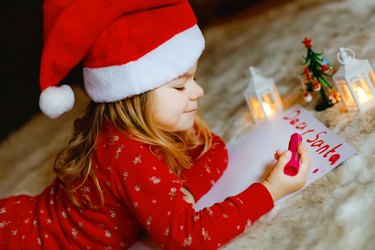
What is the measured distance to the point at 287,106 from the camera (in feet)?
3.99

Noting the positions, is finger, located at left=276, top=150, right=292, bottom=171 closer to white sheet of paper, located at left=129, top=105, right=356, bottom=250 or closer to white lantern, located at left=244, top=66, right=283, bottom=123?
white sheet of paper, located at left=129, top=105, right=356, bottom=250

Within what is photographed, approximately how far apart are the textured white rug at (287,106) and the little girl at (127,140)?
0.05 m

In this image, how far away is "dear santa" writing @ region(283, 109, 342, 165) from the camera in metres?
0.92

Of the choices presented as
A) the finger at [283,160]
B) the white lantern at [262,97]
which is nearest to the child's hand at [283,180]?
the finger at [283,160]

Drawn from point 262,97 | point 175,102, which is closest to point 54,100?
point 175,102

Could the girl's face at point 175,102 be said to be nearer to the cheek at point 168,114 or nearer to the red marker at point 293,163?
the cheek at point 168,114

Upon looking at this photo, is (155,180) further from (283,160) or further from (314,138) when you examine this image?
(314,138)

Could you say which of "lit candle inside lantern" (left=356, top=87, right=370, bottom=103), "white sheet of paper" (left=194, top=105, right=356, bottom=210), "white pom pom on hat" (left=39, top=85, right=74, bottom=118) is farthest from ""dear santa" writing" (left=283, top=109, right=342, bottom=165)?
"white pom pom on hat" (left=39, top=85, right=74, bottom=118)

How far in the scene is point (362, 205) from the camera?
775 millimetres

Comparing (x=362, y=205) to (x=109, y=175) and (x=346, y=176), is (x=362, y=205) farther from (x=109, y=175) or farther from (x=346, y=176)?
(x=109, y=175)

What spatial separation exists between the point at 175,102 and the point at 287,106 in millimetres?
426

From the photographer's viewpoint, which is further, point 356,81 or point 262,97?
point 262,97

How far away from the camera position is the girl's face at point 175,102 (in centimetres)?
Answer: 89

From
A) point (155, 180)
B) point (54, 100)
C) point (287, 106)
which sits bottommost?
point (287, 106)
